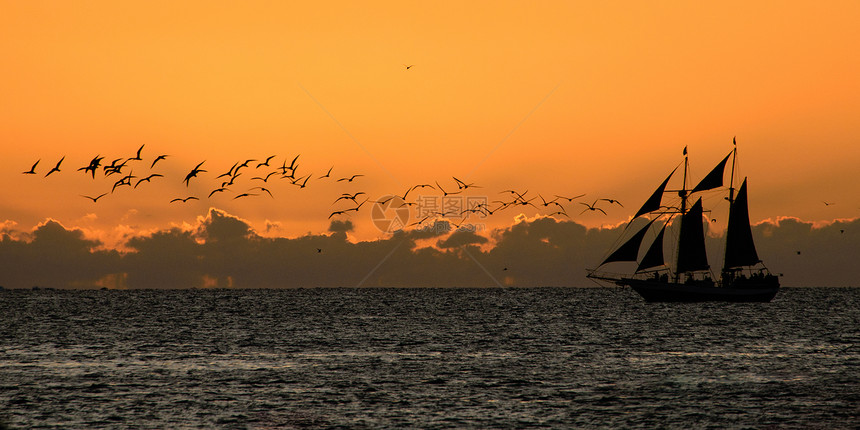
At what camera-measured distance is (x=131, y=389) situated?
4831cm

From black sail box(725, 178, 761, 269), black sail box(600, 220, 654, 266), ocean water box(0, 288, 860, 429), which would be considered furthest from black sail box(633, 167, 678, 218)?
ocean water box(0, 288, 860, 429)

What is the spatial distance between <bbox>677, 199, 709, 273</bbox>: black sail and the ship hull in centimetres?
339

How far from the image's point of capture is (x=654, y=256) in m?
133

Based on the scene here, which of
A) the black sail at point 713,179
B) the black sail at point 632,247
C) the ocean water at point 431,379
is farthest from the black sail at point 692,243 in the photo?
the ocean water at point 431,379

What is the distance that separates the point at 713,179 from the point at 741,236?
1212 cm

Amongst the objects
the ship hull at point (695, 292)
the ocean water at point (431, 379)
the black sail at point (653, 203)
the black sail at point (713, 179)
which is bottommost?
the ocean water at point (431, 379)

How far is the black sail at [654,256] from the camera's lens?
132 m

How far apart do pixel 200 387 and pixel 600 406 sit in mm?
22827

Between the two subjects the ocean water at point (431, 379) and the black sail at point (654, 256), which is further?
the black sail at point (654, 256)

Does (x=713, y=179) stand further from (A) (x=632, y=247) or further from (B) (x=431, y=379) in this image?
(B) (x=431, y=379)

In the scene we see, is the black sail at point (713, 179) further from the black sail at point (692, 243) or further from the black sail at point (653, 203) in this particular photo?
the black sail at point (653, 203)

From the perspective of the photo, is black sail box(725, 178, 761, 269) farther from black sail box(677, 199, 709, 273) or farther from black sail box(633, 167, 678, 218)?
black sail box(633, 167, 678, 218)

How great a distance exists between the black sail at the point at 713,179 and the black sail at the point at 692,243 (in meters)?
2.55

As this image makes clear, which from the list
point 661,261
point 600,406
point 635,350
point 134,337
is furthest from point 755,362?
point 661,261
